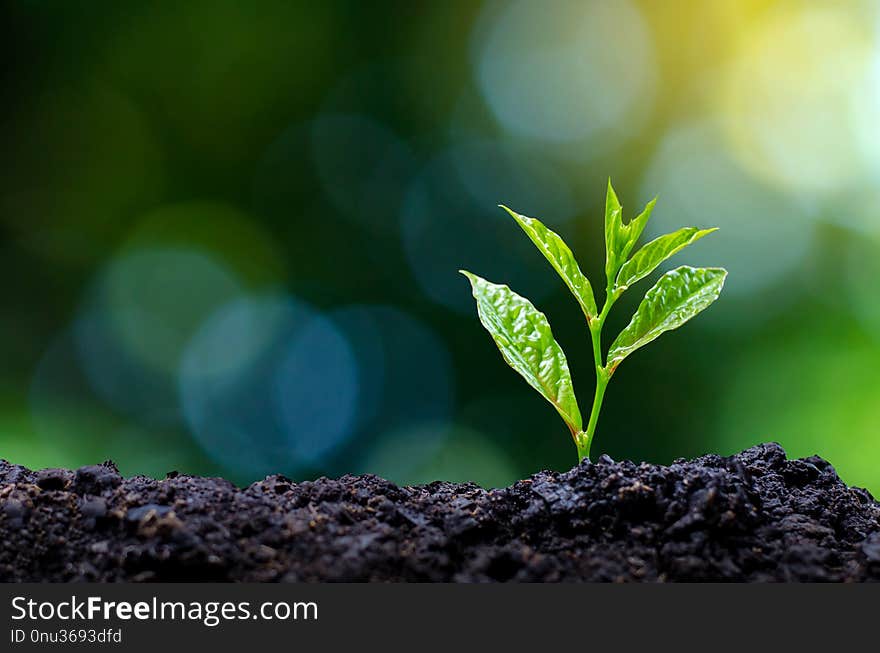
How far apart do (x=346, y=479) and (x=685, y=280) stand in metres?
0.90

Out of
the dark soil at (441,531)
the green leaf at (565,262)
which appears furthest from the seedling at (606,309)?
the dark soil at (441,531)

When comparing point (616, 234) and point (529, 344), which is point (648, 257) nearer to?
point (616, 234)

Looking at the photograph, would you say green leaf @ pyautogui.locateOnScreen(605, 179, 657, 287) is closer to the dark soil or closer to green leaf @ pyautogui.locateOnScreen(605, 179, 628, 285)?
green leaf @ pyautogui.locateOnScreen(605, 179, 628, 285)

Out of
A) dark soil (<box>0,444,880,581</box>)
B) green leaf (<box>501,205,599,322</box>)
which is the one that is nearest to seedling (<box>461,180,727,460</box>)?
green leaf (<box>501,205,599,322</box>)

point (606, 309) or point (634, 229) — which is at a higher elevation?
point (634, 229)

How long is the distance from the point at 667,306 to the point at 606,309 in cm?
15

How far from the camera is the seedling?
5.80ft

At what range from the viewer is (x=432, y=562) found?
1.29 meters

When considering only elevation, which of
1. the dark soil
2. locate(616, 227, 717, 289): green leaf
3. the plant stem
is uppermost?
locate(616, 227, 717, 289): green leaf

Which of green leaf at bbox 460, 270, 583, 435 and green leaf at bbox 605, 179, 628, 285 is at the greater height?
green leaf at bbox 605, 179, 628, 285

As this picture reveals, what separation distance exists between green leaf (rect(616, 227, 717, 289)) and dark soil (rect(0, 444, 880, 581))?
17.4 inches

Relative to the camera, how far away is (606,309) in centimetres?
174

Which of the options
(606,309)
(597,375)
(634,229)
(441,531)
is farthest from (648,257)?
(441,531)

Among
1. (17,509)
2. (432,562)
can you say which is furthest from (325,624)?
(17,509)
